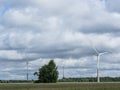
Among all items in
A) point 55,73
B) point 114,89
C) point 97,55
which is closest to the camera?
point 114,89

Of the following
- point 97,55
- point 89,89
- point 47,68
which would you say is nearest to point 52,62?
point 47,68

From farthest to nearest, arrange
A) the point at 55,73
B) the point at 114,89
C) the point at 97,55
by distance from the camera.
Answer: the point at 55,73 < the point at 97,55 < the point at 114,89

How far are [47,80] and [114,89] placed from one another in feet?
207

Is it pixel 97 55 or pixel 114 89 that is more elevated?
pixel 97 55

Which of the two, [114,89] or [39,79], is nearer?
[114,89]

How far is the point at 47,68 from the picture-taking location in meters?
131

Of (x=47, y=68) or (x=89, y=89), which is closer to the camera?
(x=89, y=89)

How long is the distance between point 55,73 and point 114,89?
62.1m

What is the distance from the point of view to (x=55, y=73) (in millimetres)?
130500


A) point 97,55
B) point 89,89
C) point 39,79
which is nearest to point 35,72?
point 39,79

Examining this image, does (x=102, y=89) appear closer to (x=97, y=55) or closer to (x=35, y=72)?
(x=97, y=55)

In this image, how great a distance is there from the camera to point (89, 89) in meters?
69.8

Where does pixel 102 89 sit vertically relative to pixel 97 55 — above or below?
below

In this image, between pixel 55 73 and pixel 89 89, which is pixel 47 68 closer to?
pixel 55 73
